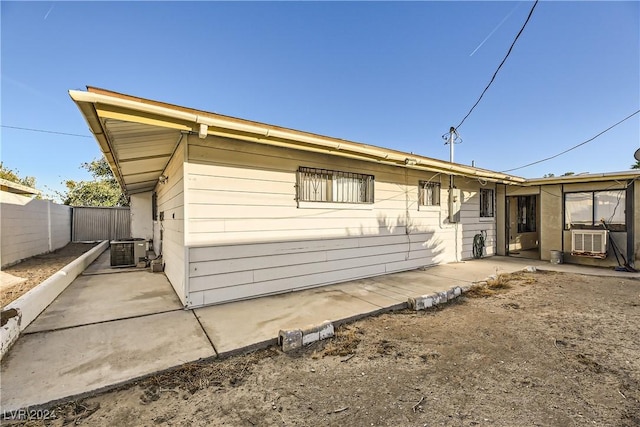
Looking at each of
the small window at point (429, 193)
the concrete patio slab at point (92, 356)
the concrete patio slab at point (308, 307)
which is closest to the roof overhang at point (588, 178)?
the small window at point (429, 193)

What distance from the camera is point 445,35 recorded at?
7789 millimetres

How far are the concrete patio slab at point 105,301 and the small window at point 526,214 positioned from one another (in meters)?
12.2

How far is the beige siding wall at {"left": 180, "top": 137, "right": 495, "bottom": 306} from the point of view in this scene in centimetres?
409

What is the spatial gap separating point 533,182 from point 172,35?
1161cm

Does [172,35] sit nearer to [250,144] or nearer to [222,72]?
[222,72]

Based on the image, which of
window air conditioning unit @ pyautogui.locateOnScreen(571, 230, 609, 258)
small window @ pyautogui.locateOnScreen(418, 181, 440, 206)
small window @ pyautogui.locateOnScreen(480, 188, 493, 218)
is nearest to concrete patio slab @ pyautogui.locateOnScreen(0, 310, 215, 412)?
small window @ pyautogui.locateOnScreen(418, 181, 440, 206)

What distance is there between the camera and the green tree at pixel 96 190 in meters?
21.0

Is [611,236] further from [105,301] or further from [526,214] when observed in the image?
[105,301]

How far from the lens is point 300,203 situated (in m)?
5.07

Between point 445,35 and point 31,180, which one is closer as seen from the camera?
point 445,35

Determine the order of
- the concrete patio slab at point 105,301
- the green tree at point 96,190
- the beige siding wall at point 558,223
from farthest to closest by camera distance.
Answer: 1. the green tree at point 96,190
2. the beige siding wall at point 558,223
3. the concrete patio slab at point 105,301

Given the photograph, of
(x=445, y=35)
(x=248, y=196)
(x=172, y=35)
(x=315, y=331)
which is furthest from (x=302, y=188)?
(x=445, y=35)

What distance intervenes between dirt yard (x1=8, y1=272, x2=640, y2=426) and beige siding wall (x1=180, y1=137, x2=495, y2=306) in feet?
5.74

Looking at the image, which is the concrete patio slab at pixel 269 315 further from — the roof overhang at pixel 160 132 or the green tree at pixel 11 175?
the green tree at pixel 11 175
